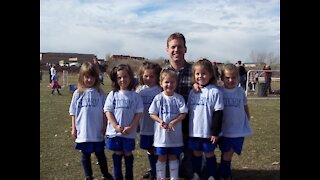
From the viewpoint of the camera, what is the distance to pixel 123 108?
5.12 meters

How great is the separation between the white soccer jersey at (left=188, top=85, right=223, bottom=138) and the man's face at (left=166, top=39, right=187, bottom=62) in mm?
557

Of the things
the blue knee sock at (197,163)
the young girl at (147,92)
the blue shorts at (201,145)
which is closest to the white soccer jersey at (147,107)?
the young girl at (147,92)

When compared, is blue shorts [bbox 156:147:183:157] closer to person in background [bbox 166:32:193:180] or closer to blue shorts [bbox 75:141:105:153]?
person in background [bbox 166:32:193:180]

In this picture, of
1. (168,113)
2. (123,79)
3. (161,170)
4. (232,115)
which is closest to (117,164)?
(161,170)

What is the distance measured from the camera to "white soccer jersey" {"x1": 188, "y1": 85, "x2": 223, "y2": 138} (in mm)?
5008

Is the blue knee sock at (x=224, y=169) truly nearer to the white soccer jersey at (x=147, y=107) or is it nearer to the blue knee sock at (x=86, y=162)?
the white soccer jersey at (x=147, y=107)

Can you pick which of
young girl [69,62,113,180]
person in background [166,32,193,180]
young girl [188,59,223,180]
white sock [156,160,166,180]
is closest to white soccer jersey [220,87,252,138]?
young girl [188,59,223,180]

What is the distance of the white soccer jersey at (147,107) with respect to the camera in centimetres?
539

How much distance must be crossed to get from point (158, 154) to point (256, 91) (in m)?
16.1

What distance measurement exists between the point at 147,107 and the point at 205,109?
85cm

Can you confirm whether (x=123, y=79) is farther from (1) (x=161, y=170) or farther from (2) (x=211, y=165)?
(2) (x=211, y=165)
